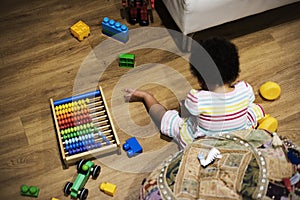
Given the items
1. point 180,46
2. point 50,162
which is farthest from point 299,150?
point 50,162

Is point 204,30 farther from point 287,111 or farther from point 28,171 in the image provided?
point 28,171

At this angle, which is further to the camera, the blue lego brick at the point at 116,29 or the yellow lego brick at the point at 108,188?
the blue lego brick at the point at 116,29

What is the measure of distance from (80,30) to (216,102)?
2.42ft

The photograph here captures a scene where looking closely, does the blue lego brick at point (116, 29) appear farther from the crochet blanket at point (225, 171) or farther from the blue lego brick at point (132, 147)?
the crochet blanket at point (225, 171)

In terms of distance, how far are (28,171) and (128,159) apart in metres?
0.36

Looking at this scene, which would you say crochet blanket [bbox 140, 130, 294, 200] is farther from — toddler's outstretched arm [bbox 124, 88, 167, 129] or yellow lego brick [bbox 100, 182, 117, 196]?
toddler's outstretched arm [bbox 124, 88, 167, 129]

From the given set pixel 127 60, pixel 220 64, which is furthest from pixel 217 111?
pixel 127 60

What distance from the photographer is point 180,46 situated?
75.1 inches

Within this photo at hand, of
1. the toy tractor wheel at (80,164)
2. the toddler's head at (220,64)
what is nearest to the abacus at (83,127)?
the toy tractor wheel at (80,164)

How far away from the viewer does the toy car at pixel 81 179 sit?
1551 mm

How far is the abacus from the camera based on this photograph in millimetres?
1604

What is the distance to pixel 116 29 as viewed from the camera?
73.7 inches

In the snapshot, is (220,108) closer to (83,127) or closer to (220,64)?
(220,64)

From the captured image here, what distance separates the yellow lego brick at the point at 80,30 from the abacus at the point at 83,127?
0.30 m
